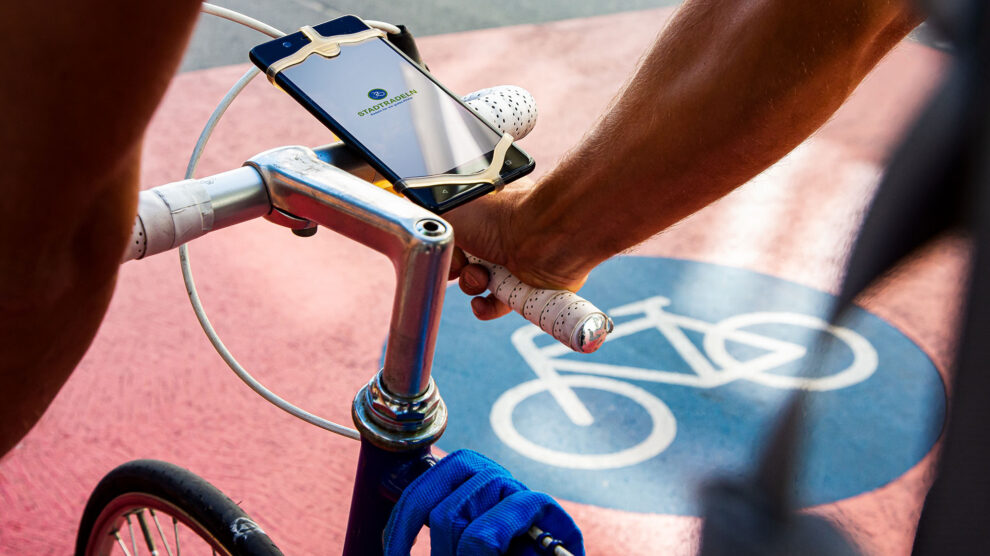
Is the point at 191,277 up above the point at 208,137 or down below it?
below

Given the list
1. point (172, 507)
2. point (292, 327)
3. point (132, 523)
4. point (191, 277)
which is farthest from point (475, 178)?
point (292, 327)

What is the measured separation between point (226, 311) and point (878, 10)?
178cm

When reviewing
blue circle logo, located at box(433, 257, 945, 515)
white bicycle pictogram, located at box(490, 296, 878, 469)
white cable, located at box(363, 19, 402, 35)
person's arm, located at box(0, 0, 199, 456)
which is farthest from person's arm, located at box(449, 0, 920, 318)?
white bicycle pictogram, located at box(490, 296, 878, 469)

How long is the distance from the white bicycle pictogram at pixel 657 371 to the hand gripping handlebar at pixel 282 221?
108cm

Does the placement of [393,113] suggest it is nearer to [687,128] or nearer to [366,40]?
[366,40]

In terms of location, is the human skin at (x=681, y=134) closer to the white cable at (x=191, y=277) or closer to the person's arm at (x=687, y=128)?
the person's arm at (x=687, y=128)

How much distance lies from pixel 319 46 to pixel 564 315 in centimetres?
31

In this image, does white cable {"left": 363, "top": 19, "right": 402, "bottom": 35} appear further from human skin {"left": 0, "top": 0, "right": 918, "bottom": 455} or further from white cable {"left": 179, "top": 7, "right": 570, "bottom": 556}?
human skin {"left": 0, "top": 0, "right": 918, "bottom": 455}

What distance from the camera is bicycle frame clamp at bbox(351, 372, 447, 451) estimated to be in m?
0.63

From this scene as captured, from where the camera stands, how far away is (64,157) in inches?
14.2

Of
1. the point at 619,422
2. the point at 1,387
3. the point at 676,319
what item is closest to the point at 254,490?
the point at 619,422

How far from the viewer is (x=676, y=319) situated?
7.77 ft

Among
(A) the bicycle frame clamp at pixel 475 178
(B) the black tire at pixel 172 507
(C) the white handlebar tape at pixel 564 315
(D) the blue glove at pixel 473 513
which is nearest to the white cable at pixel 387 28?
(A) the bicycle frame clamp at pixel 475 178

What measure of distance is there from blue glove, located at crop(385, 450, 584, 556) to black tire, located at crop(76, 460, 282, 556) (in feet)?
1.20
